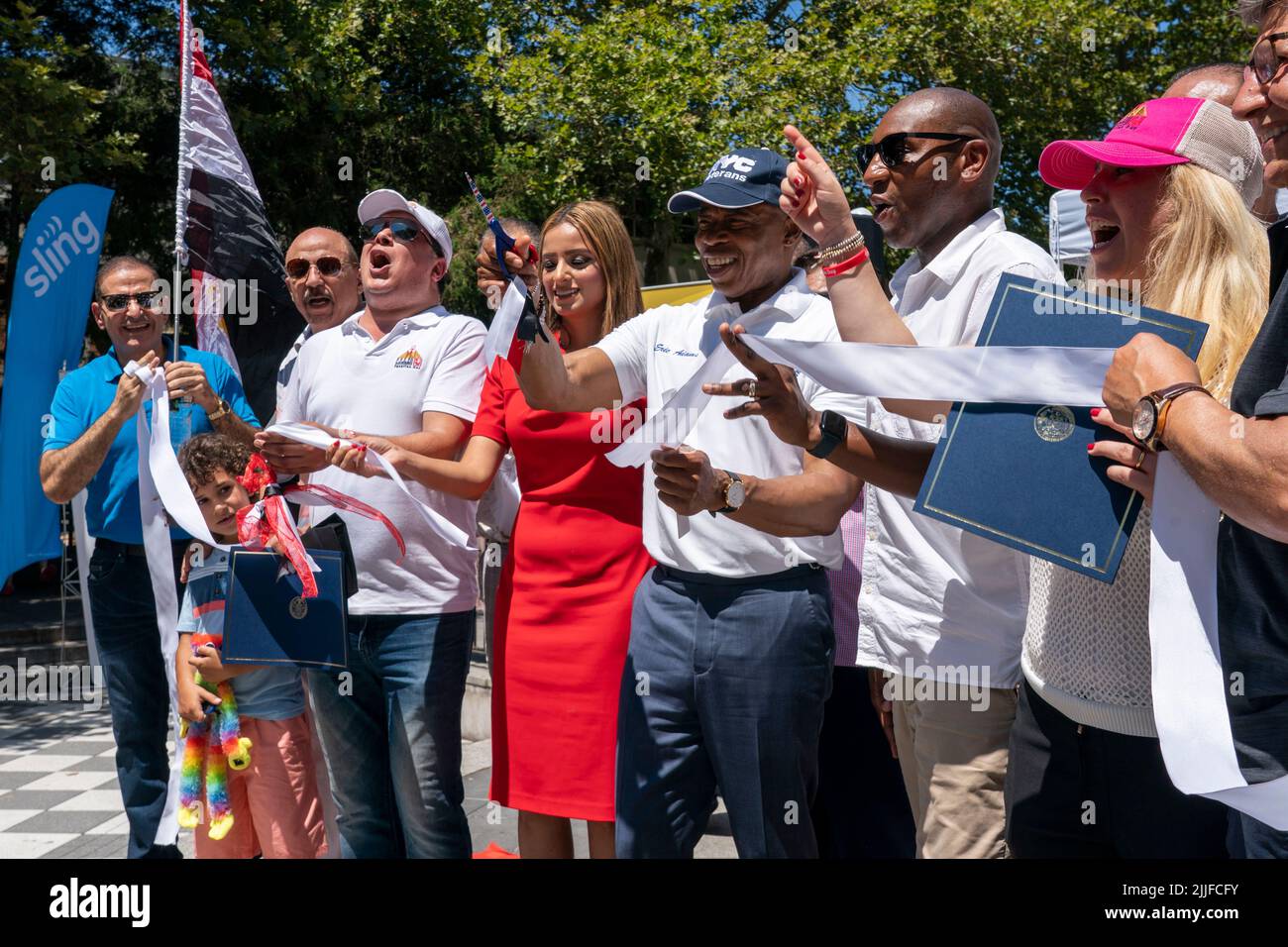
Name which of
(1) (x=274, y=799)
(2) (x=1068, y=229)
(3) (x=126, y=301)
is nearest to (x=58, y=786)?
(3) (x=126, y=301)

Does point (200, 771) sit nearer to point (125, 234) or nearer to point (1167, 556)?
point (1167, 556)

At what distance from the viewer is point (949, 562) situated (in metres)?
2.62

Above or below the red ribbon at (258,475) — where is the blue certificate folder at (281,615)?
below

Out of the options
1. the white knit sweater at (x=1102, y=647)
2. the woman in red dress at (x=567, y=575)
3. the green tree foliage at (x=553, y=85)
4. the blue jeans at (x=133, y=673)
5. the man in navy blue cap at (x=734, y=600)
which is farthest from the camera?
the green tree foliage at (x=553, y=85)

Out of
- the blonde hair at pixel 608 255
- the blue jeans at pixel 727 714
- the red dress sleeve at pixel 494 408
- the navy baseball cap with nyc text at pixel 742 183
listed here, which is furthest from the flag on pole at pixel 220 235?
the blue jeans at pixel 727 714

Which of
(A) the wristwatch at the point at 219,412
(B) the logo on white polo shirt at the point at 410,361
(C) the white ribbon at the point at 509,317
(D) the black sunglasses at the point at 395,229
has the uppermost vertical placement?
(D) the black sunglasses at the point at 395,229

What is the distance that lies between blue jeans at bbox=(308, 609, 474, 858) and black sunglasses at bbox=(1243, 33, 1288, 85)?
2.46 metres

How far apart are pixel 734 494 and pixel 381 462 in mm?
1205

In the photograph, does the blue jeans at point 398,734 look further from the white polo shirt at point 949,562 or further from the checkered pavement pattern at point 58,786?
the checkered pavement pattern at point 58,786

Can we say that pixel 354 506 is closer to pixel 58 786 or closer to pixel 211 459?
pixel 211 459

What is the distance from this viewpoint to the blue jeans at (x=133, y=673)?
14.4 ft

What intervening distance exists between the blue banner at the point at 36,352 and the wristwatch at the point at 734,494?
3681mm

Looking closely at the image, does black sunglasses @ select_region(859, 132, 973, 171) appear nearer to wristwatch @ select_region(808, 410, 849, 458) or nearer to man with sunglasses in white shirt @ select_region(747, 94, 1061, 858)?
man with sunglasses in white shirt @ select_region(747, 94, 1061, 858)
